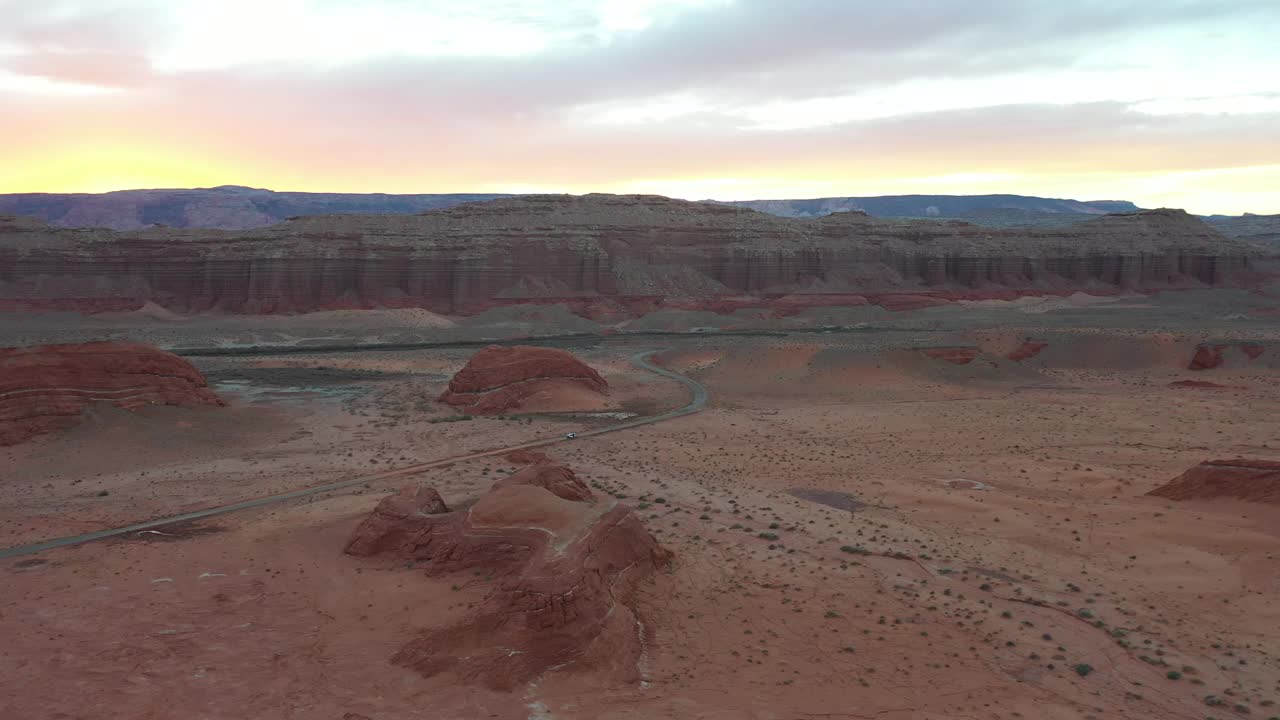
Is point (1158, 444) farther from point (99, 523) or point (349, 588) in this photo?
point (99, 523)

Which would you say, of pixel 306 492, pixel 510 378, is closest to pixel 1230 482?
pixel 306 492

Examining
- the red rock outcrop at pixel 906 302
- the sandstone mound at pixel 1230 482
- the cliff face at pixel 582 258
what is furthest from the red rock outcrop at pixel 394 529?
the red rock outcrop at pixel 906 302

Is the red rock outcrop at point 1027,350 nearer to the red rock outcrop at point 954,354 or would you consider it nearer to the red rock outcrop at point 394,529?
the red rock outcrop at point 954,354

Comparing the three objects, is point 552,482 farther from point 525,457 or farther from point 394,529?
point 525,457

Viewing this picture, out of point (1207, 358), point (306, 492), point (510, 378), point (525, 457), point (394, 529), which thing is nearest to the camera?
point (394, 529)

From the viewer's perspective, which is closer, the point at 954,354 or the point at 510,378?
the point at 510,378

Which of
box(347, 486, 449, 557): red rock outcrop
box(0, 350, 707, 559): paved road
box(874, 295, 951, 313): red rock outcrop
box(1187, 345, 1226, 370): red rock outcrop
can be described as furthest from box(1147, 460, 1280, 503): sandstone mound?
box(874, 295, 951, 313): red rock outcrop
